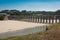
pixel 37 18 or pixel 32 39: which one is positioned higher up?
pixel 32 39

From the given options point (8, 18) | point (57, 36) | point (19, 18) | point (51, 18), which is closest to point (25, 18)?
point (19, 18)

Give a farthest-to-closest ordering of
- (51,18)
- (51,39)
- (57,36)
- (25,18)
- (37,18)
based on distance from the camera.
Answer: (25,18)
(37,18)
(51,18)
(57,36)
(51,39)

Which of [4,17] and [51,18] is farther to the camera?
[4,17]

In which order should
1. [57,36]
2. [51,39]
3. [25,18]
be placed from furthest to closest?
[25,18] < [57,36] < [51,39]

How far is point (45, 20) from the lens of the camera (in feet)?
119

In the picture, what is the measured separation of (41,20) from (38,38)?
994 inches

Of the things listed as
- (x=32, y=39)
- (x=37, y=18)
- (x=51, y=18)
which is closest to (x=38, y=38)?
(x=32, y=39)

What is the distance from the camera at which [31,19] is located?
38.2 metres

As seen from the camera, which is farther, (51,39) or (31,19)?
(31,19)

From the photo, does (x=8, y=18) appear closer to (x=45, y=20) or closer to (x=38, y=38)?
(x=45, y=20)

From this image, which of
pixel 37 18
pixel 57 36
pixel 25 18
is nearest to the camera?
pixel 57 36

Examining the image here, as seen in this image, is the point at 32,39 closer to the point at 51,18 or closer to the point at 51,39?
the point at 51,39

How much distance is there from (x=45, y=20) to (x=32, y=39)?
1023 inches

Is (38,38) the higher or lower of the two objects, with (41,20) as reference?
higher
